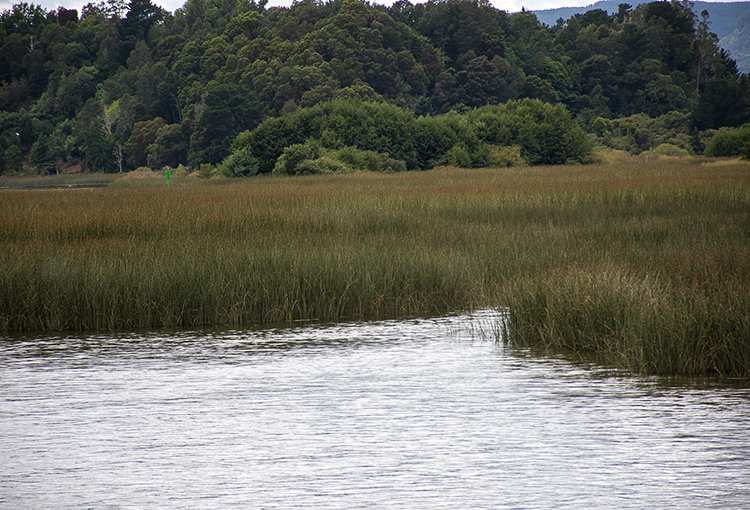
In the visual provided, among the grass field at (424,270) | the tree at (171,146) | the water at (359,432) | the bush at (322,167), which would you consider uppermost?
the tree at (171,146)

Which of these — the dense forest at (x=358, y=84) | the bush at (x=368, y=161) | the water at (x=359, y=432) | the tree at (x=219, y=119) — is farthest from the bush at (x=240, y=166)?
the water at (x=359, y=432)

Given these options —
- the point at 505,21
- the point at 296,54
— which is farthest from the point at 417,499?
the point at 505,21

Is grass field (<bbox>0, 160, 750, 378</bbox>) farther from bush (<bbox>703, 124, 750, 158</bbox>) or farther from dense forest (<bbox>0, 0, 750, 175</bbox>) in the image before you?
bush (<bbox>703, 124, 750, 158</bbox>)

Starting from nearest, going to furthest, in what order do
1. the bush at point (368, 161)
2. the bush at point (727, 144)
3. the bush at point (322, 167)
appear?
the bush at point (322, 167), the bush at point (368, 161), the bush at point (727, 144)

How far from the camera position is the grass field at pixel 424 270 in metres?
7.46

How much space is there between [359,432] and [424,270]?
5469mm

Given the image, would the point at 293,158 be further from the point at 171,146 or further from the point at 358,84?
the point at 171,146

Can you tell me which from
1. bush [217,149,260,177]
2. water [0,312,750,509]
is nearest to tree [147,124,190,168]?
bush [217,149,260,177]

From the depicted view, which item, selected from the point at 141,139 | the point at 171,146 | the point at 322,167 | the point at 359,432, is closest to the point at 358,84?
the point at 171,146

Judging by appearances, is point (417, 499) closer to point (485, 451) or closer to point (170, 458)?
point (485, 451)

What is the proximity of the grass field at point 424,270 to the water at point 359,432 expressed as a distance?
60cm

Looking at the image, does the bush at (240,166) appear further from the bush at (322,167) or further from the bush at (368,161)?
the bush at (322,167)

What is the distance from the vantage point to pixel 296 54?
80.8 metres

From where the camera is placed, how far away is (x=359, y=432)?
5641 mm
